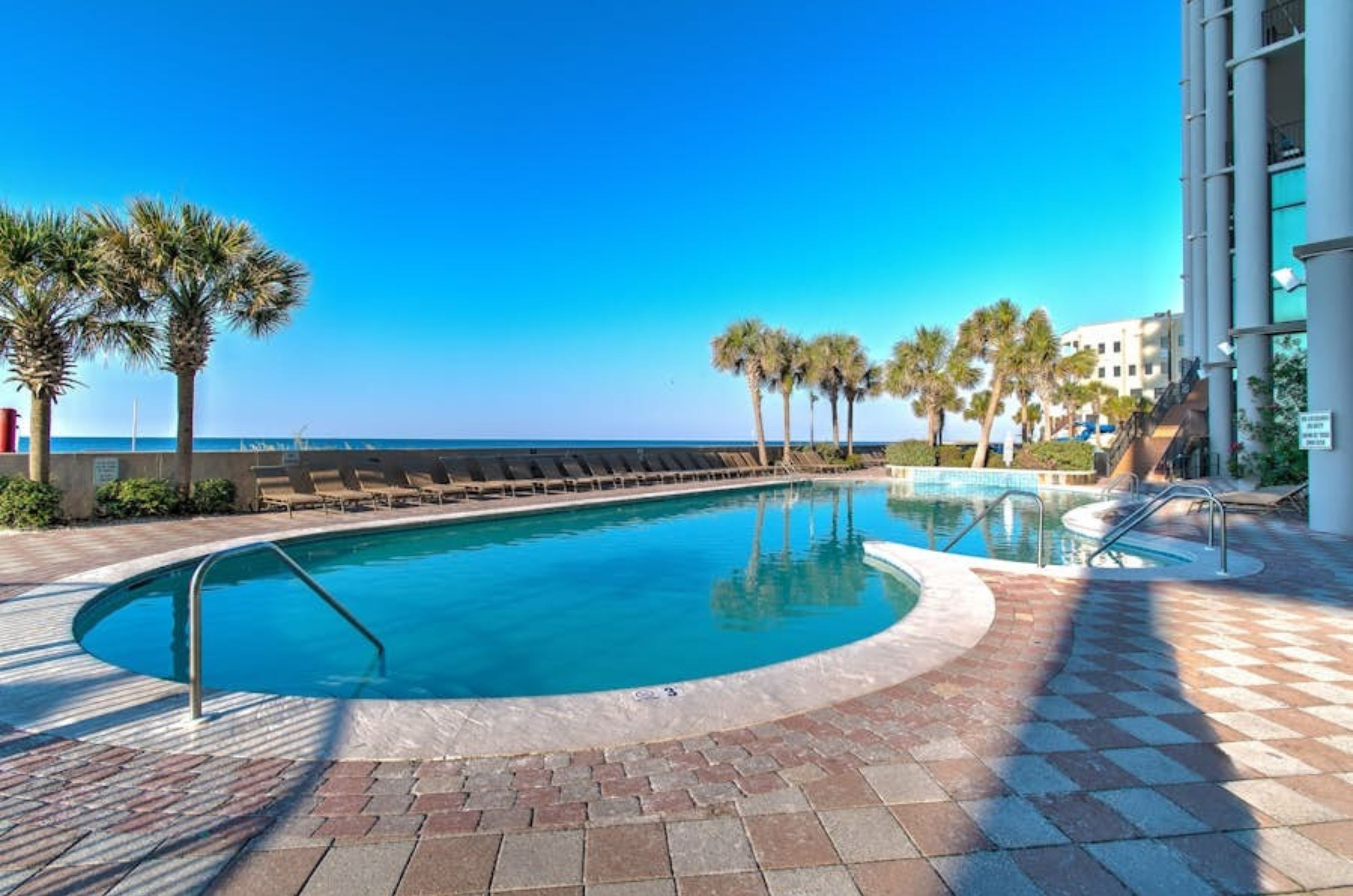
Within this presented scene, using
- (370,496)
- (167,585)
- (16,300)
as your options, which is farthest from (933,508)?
(16,300)

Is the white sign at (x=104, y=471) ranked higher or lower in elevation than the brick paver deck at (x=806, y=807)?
higher

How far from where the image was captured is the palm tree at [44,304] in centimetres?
945

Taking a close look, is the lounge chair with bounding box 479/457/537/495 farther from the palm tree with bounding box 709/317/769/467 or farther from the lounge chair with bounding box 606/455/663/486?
the palm tree with bounding box 709/317/769/467

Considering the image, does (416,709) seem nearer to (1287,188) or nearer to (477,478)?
(477,478)

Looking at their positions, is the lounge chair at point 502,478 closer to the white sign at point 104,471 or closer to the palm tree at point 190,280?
the palm tree at point 190,280

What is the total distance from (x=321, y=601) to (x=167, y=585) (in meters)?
1.60

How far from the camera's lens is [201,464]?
11828 mm

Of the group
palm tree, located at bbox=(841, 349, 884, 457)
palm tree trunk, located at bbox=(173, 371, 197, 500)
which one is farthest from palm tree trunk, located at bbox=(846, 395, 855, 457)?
palm tree trunk, located at bbox=(173, 371, 197, 500)

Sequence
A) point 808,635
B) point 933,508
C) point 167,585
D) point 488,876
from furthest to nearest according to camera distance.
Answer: point 933,508 → point 167,585 → point 808,635 → point 488,876

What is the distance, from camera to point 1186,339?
22.7 metres

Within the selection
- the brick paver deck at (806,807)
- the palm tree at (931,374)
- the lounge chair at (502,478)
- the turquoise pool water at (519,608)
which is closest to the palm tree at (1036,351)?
the palm tree at (931,374)

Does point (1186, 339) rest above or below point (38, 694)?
above

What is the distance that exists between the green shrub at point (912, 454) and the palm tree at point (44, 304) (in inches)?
893

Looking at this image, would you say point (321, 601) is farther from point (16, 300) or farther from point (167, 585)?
point (16, 300)
